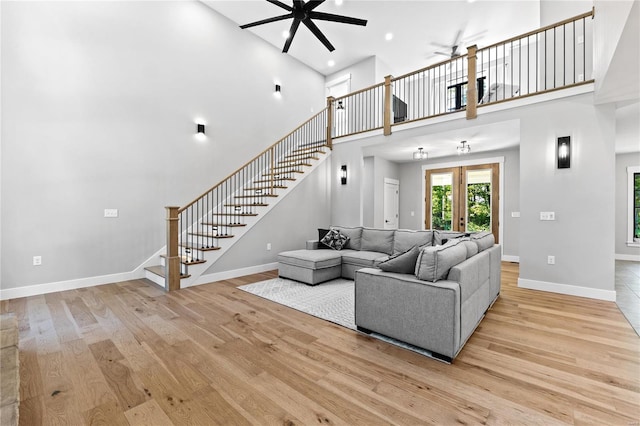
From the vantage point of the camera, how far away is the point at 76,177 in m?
4.35

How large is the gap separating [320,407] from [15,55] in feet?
18.9

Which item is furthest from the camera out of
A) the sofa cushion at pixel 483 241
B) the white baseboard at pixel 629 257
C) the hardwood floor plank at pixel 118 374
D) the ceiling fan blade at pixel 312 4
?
the white baseboard at pixel 629 257

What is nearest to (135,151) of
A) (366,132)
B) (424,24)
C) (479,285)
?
(366,132)

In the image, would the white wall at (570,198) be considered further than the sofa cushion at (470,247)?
Yes

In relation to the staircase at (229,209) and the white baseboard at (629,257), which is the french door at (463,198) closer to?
the white baseboard at (629,257)

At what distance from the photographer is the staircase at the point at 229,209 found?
4.41 metres

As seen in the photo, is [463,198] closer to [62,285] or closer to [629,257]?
[629,257]

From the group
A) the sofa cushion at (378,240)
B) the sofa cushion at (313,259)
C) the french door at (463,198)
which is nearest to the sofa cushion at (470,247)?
the sofa cushion at (378,240)

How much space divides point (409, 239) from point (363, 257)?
2.78 ft

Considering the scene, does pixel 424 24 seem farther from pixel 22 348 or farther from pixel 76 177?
pixel 22 348

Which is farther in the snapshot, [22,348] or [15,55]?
[15,55]

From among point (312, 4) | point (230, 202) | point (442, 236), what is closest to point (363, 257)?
point (442, 236)

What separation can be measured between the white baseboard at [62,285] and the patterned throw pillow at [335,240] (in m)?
3.38

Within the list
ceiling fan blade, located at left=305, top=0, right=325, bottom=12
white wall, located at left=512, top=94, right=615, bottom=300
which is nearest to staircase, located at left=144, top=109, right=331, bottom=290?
ceiling fan blade, located at left=305, top=0, right=325, bottom=12
